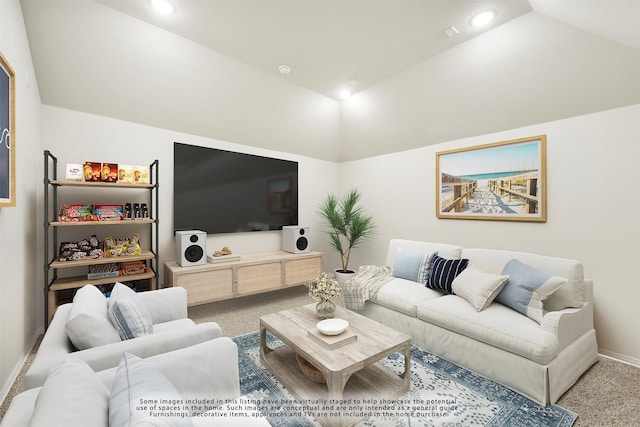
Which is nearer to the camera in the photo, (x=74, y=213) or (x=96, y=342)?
(x=96, y=342)

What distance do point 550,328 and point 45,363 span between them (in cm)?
292

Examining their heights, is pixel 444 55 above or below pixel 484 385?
above

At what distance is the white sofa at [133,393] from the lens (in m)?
0.77

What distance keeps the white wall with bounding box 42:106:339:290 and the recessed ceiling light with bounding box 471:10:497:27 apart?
293 centimetres

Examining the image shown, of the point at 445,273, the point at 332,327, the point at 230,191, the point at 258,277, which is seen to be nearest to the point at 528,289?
the point at 445,273

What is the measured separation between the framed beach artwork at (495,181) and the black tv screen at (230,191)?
2295 millimetres

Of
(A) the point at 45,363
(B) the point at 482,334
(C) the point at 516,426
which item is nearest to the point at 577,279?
(B) the point at 482,334

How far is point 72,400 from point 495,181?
373 centimetres

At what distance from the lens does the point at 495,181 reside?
3.22 metres

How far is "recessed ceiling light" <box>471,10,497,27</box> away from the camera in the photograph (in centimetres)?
235

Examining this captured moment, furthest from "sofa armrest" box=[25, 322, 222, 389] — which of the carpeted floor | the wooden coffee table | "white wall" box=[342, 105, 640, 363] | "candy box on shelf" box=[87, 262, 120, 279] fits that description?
"white wall" box=[342, 105, 640, 363]

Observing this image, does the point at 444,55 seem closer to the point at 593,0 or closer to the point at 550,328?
the point at 593,0

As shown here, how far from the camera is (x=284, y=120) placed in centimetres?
405

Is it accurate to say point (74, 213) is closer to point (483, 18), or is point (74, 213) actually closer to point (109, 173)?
point (109, 173)
